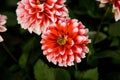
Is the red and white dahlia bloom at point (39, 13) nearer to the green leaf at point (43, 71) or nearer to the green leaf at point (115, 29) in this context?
the green leaf at point (43, 71)

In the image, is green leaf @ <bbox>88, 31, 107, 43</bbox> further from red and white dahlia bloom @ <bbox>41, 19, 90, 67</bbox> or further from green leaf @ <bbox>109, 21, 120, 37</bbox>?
red and white dahlia bloom @ <bbox>41, 19, 90, 67</bbox>

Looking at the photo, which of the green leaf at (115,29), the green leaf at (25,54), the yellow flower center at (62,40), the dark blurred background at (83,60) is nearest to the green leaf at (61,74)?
the dark blurred background at (83,60)

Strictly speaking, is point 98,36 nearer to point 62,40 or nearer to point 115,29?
point 115,29

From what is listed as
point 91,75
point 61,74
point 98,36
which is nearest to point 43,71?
point 61,74

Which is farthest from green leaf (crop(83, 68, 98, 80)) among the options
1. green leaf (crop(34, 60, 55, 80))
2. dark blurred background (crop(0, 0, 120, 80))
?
green leaf (crop(34, 60, 55, 80))

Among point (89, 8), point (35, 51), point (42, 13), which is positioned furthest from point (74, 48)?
point (89, 8)
